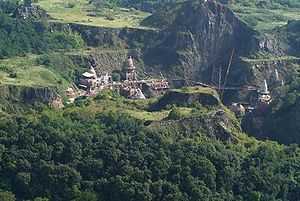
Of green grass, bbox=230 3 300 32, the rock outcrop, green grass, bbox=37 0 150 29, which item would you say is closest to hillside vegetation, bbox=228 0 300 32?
green grass, bbox=230 3 300 32

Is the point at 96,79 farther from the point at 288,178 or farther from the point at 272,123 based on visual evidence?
the point at 288,178

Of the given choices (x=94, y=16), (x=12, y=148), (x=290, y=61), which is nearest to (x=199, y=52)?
(x=290, y=61)

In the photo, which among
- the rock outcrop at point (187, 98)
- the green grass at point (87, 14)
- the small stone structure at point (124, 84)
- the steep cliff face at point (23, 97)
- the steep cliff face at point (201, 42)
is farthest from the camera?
the green grass at point (87, 14)

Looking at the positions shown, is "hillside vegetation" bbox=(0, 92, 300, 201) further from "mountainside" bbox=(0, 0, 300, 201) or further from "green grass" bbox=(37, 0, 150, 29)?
"green grass" bbox=(37, 0, 150, 29)

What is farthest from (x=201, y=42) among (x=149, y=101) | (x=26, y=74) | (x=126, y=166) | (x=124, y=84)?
(x=126, y=166)

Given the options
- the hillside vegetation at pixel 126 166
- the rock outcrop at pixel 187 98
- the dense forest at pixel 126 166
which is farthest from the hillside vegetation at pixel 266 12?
the dense forest at pixel 126 166

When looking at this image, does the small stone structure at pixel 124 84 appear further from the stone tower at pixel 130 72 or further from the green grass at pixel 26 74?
the green grass at pixel 26 74
